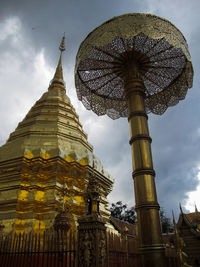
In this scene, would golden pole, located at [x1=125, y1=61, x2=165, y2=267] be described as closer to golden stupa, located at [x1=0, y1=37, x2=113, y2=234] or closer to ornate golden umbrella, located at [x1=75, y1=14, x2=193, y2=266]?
ornate golden umbrella, located at [x1=75, y1=14, x2=193, y2=266]

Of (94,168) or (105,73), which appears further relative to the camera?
(94,168)

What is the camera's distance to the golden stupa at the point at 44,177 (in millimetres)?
9445

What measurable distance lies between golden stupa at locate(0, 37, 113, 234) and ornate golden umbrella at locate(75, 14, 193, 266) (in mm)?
2986

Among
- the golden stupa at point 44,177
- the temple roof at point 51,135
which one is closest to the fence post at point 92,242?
the golden stupa at point 44,177

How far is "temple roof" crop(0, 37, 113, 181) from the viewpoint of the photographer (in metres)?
11.1

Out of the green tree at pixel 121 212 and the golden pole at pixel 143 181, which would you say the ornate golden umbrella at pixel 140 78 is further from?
the green tree at pixel 121 212

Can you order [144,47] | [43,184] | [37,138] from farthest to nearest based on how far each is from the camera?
[37,138]
[43,184]
[144,47]

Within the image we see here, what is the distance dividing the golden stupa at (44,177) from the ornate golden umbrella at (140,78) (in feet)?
9.80

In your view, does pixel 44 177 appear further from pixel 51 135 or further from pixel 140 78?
pixel 140 78

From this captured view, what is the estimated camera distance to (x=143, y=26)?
7.05 meters

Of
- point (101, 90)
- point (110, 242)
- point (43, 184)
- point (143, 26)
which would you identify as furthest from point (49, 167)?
point (143, 26)

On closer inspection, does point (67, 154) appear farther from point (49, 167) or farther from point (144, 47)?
point (144, 47)

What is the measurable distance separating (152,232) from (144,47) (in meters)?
5.50

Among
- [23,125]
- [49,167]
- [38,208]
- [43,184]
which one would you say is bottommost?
[38,208]
